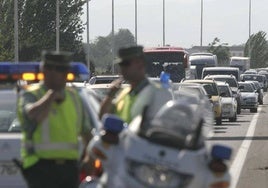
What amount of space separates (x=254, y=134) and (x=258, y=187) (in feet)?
51.6

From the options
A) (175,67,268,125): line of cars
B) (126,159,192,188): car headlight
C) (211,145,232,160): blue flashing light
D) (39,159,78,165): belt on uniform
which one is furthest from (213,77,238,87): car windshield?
(126,159,192,188): car headlight

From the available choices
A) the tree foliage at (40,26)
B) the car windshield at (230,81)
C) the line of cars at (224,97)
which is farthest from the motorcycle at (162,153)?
the tree foliage at (40,26)

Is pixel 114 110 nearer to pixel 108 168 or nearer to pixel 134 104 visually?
pixel 134 104

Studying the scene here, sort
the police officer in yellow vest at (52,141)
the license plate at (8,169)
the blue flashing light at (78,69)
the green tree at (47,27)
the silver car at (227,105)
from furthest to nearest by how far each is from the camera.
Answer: the green tree at (47,27)
the silver car at (227,105)
the license plate at (8,169)
the blue flashing light at (78,69)
the police officer in yellow vest at (52,141)

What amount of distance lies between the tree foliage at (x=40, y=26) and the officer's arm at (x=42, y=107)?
46.6m

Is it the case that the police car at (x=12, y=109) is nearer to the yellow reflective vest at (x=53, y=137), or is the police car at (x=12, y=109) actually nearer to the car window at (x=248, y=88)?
the yellow reflective vest at (x=53, y=137)

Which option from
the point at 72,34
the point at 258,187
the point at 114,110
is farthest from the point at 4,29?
the point at 114,110

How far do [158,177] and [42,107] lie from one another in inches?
47.1

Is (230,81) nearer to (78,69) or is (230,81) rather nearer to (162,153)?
(78,69)

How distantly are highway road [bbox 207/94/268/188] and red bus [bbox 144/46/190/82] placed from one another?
249 inches

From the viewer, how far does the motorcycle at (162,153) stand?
6.73 meters

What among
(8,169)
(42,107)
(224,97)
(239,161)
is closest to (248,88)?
(224,97)

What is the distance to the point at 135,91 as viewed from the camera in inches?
316

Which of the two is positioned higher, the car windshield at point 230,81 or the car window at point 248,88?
the car windshield at point 230,81
